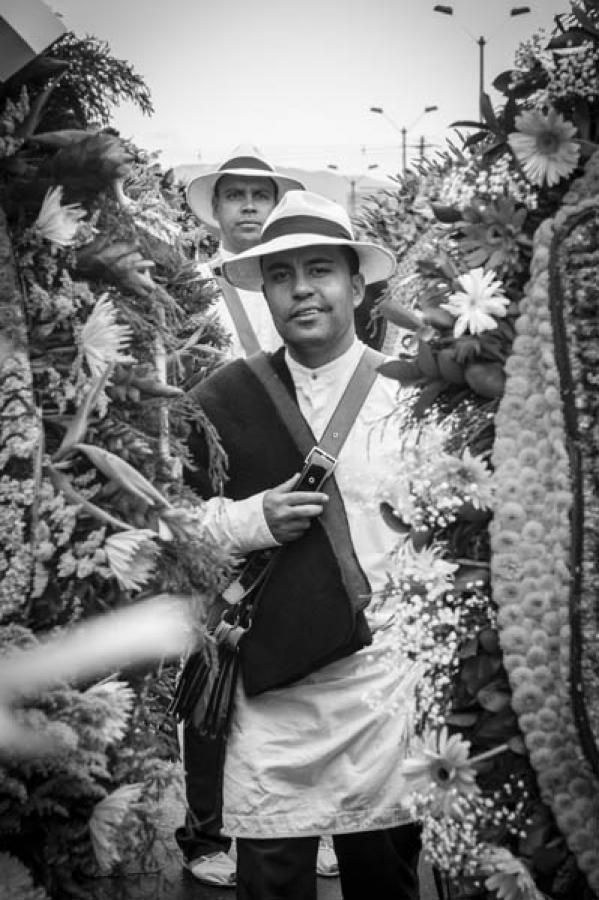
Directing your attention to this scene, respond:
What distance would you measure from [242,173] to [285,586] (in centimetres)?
228

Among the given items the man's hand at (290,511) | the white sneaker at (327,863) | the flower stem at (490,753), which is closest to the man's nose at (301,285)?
the man's hand at (290,511)

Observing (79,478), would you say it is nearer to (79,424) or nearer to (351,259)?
(79,424)

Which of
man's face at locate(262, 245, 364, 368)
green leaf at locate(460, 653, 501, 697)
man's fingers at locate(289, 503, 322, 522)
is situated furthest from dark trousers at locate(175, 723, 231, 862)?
green leaf at locate(460, 653, 501, 697)

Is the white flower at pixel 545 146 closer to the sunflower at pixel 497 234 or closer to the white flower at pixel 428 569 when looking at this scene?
the sunflower at pixel 497 234

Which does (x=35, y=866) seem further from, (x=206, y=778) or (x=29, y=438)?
(x=206, y=778)

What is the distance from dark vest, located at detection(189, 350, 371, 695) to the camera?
10.5ft

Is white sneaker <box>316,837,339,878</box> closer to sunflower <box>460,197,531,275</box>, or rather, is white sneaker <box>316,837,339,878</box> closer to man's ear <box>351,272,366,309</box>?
man's ear <box>351,272,366,309</box>

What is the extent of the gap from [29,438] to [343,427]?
132 cm

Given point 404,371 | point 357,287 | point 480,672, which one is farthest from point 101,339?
point 357,287

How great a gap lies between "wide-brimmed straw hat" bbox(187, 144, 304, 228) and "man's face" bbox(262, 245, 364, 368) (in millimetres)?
1575

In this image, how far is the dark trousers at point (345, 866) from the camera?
320 centimetres

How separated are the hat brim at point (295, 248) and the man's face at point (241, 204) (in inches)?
45.8

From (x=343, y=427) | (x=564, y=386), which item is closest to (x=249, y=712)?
(x=343, y=427)

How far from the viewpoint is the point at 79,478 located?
2.27m
